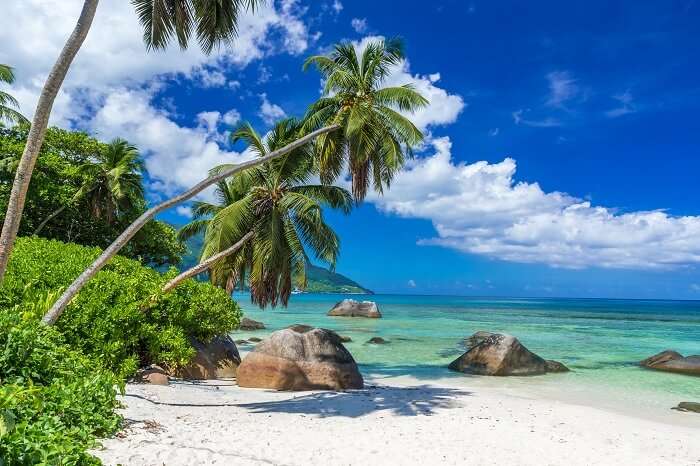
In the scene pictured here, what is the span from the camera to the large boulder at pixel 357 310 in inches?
2283

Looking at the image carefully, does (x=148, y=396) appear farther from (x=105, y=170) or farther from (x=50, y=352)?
(x=105, y=170)

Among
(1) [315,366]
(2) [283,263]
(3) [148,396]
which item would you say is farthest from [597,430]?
(2) [283,263]

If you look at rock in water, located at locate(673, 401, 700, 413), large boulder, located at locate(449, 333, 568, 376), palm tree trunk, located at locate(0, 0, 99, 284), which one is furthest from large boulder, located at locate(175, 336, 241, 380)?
rock in water, located at locate(673, 401, 700, 413)

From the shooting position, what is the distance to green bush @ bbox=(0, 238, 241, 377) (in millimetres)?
10703

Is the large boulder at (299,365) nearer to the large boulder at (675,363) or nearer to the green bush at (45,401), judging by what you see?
the green bush at (45,401)

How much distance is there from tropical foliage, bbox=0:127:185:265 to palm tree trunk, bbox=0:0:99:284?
568 inches

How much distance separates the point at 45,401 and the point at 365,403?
27.7ft

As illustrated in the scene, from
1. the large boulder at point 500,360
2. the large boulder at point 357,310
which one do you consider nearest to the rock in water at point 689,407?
the large boulder at point 500,360

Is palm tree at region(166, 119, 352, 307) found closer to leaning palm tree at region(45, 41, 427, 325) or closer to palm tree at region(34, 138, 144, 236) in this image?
leaning palm tree at region(45, 41, 427, 325)

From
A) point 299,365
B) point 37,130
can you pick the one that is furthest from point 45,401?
point 299,365

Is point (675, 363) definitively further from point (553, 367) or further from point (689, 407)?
point (689, 407)

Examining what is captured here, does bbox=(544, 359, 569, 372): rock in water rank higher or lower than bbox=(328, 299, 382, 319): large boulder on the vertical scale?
lower

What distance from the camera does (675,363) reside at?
20.6m

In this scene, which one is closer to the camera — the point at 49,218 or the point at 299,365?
the point at 299,365
